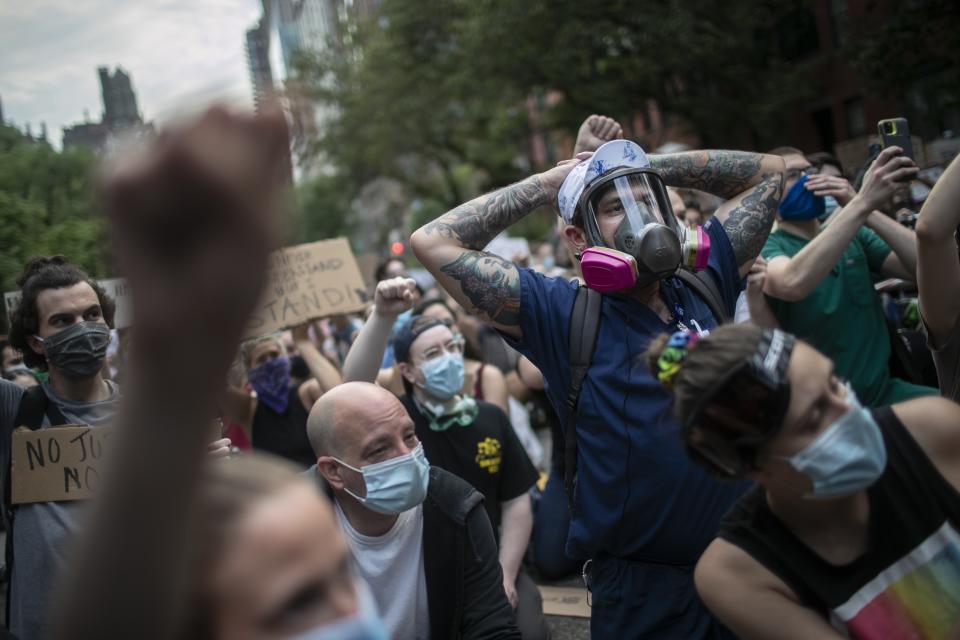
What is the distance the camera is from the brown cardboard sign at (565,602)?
5.34m

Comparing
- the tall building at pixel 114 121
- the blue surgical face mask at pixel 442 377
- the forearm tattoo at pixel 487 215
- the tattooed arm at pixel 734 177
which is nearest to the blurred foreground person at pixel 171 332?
the tall building at pixel 114 121

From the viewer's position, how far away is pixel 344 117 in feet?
107

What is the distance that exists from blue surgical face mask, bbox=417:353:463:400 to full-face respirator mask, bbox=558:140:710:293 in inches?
74.7

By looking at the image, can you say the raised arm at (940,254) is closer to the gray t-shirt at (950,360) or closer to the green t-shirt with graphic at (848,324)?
the gray t-shirt at (950,360)

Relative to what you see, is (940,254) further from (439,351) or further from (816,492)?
(439,351)

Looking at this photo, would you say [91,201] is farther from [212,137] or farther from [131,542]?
[131,542]

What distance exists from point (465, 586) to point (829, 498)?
1.60m

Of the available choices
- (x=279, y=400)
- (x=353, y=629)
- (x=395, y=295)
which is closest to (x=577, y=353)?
(x=395, y=295)

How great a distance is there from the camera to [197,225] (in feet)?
3.19

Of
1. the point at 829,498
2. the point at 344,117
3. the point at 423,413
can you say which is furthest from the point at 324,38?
the point at 829,498

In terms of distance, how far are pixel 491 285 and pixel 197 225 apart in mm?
2115

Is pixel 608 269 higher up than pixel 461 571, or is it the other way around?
pixel 608 269

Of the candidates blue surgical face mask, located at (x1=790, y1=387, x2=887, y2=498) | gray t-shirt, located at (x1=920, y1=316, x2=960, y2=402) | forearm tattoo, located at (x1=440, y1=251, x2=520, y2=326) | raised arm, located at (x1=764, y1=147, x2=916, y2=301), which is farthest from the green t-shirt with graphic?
blue surgical face mask, located at (x1=790, y1=387, x2=887, y2=498)

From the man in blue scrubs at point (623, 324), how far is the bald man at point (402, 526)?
0.50 meters
